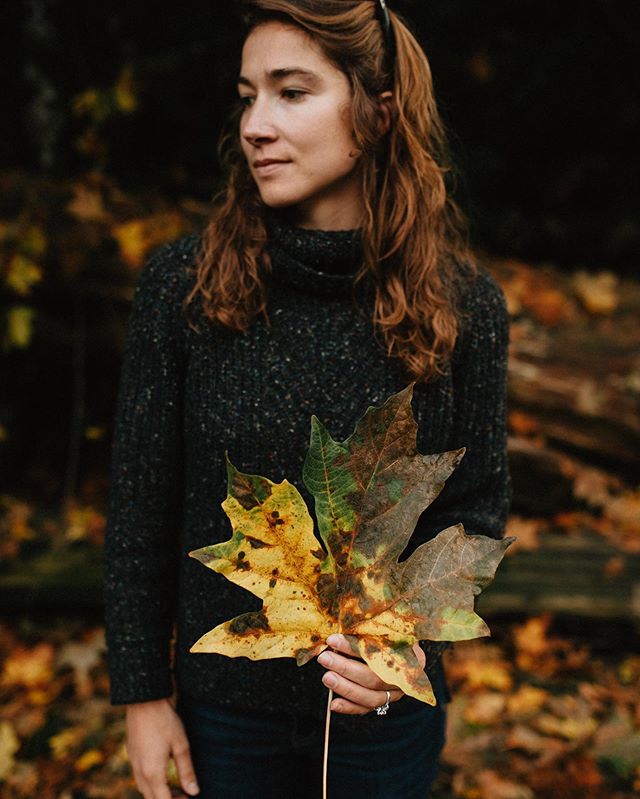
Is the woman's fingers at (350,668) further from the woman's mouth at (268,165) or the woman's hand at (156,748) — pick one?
the woman's mouth at (268,165)

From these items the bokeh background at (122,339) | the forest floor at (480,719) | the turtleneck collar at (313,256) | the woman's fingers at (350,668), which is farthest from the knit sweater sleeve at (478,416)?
the forest floor at (480,719)

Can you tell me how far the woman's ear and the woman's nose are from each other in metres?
0.24

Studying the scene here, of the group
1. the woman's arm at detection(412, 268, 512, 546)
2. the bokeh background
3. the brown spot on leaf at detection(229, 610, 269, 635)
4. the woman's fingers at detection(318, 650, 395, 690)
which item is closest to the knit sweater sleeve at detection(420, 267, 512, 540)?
the woman's arm at detection(412, 268, 512, 546)

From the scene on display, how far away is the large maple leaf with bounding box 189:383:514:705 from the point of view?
0.92 metres

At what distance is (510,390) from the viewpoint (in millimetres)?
3332

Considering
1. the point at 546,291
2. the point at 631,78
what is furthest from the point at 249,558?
the point at 631,78

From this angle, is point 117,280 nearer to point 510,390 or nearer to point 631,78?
point 510,390

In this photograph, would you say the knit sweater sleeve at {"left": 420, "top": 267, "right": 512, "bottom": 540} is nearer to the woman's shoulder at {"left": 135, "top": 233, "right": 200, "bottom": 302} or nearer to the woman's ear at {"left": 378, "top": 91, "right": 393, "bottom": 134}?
the woman's ear at {"left": 378, "top": 91, "right": 393, "bottom": 134}

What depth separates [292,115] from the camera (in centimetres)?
136

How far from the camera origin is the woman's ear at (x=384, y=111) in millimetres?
1459

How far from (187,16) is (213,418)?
341 cm

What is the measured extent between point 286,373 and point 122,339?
7.12 feet

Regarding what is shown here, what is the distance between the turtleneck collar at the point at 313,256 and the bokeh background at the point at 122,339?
79cm

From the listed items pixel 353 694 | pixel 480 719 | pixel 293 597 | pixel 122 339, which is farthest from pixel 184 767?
pixel 122 339
